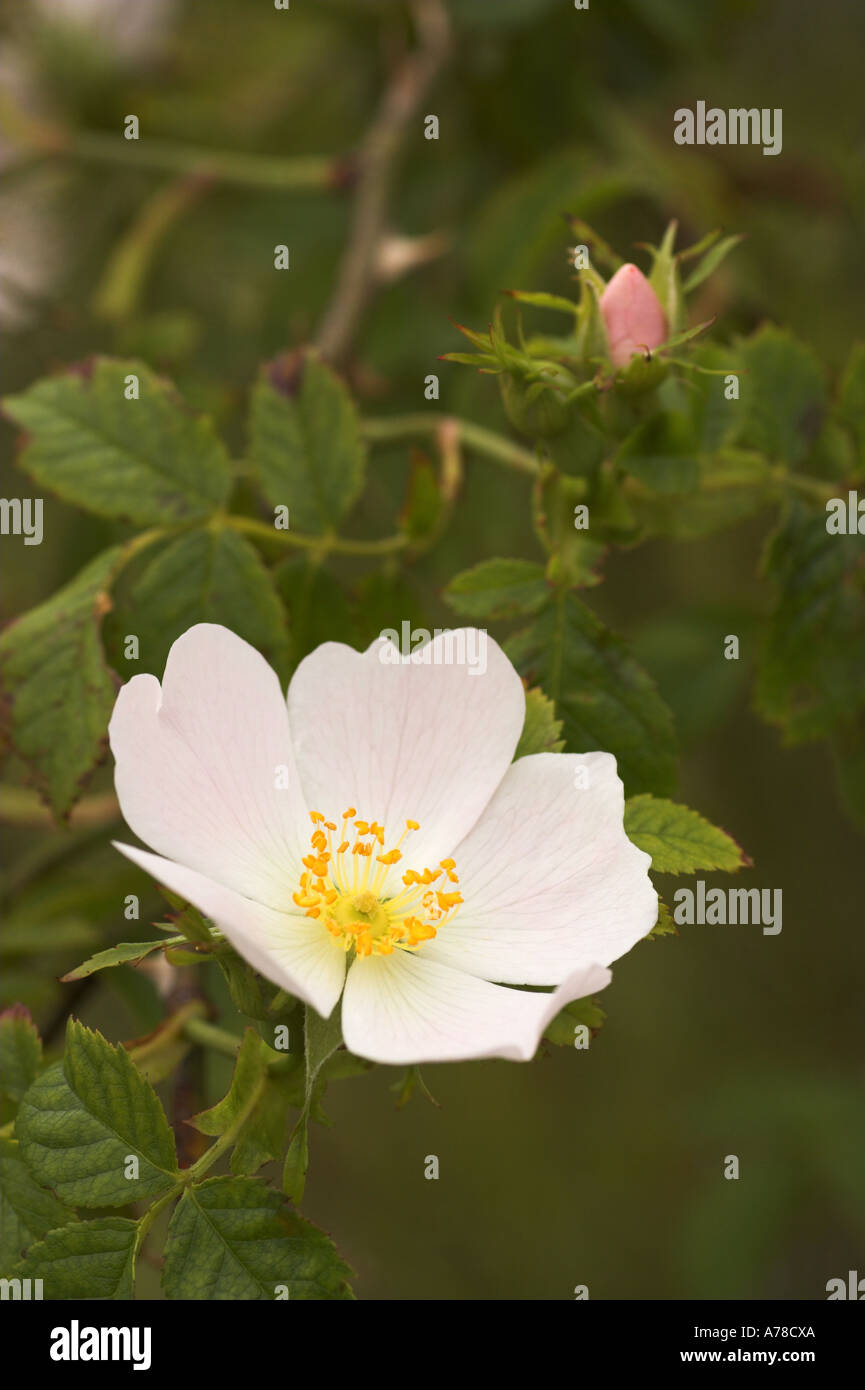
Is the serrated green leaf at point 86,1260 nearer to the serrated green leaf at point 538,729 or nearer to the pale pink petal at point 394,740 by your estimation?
the pale pink petal at point 394,740

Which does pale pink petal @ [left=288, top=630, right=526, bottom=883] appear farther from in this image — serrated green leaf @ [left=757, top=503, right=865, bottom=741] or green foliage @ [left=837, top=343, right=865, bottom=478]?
green foliage @ [left=837, top=343, right=865, bottom=478]

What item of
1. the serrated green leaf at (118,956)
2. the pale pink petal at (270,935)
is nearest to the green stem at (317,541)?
the pale pink petal at (270,935)

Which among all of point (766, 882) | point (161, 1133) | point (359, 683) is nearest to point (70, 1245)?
point (161, 1133)

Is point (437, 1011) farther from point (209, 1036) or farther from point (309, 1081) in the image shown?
point (209, 1036)

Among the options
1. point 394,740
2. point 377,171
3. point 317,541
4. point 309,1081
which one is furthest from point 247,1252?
point 377,171

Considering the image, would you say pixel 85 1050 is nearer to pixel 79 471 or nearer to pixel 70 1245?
pixel 70 1245

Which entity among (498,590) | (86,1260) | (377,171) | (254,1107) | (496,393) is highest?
(377,171)
